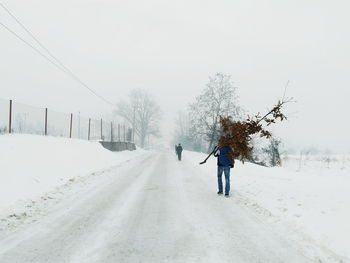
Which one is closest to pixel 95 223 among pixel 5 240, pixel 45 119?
pixel 5 240

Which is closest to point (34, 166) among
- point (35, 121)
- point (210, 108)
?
point (35, 121)

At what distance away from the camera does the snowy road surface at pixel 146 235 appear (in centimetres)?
489

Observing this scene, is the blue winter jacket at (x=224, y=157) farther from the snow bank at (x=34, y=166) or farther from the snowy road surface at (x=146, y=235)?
the snow bank at (x=34, y=166)

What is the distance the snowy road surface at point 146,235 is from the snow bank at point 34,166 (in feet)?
6.16

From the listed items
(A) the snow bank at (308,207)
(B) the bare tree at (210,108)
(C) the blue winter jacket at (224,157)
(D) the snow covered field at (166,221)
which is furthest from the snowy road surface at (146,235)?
(B) the bare tree at (210,108)

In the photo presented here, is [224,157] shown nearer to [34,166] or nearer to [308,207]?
[308,207]

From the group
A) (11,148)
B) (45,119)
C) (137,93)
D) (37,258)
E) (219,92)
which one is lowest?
(37,258)

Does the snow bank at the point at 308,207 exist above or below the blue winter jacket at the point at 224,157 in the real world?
below

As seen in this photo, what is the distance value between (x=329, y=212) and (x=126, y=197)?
18.0ft

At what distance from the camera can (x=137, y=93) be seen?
91938 mm

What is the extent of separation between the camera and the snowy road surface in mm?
4887

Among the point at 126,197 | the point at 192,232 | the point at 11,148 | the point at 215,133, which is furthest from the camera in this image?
the point at 215,133

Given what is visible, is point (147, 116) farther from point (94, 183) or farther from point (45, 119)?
point (94, 183)

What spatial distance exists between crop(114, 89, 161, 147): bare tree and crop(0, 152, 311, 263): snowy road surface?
81.0m
